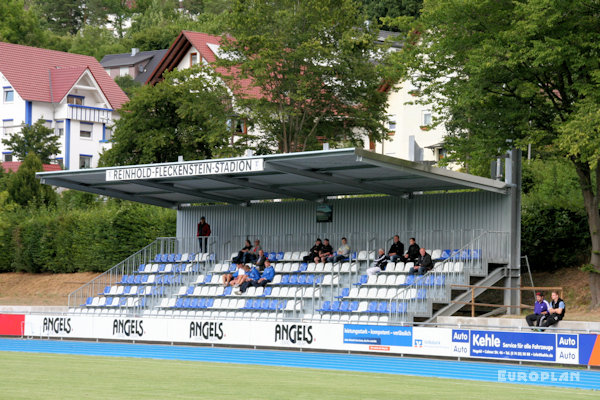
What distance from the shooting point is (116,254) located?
4228 centimetres

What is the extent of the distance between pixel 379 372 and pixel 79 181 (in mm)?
16383

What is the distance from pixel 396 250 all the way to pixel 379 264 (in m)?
0.67

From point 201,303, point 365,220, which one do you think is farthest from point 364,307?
point 201,303

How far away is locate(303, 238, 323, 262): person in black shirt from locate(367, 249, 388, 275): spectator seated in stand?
2.44 m

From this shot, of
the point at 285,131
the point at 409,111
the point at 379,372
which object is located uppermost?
the point at 409,111

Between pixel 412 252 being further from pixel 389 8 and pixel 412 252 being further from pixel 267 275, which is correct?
pixel 389 8

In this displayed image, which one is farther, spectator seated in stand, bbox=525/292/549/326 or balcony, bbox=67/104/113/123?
balcony, bbox=67/104/113/123

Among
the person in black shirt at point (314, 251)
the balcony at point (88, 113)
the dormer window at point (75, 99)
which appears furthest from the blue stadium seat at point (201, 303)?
the dormer window at point (75, 99)

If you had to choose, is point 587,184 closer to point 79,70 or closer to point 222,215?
point 222,215

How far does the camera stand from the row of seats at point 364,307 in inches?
971

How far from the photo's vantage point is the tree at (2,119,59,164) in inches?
2391

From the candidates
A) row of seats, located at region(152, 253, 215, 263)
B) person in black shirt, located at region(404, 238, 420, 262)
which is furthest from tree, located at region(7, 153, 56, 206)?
person in black shirt, located at region(404, 238, 420, 262)

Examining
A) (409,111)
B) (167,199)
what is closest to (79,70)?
(409,111)

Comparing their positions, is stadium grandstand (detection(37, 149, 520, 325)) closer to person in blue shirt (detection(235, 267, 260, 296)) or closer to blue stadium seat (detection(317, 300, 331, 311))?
blue stadium seat (detection(317, 300, 331, 311))
